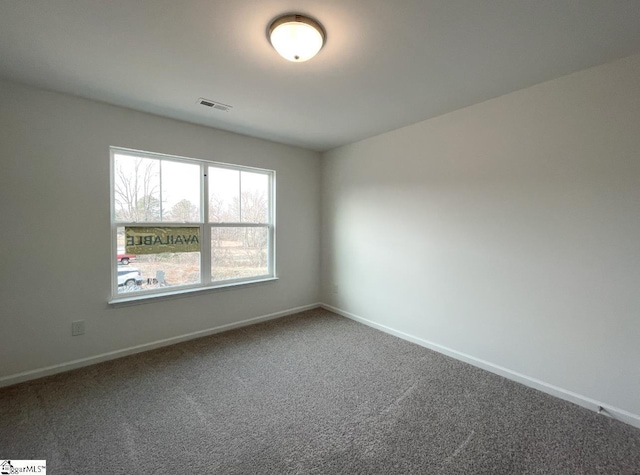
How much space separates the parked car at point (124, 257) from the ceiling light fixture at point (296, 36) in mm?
2468

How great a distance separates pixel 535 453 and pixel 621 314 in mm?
1164

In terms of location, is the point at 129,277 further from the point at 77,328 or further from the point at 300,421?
the point at 300,421

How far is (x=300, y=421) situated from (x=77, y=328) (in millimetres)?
2265

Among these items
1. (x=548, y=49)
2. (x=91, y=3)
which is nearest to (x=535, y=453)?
(x=548, y=49)

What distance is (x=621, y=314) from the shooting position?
6.24 ft

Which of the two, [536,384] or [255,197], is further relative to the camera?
[255,197]

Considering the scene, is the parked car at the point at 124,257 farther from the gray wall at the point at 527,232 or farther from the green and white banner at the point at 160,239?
the gray wall at the point at 527,232

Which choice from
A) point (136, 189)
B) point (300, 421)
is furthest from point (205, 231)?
point (300, 421)

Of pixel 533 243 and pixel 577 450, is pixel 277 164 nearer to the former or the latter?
pixel 533 243

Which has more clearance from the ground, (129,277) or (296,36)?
(296,36)

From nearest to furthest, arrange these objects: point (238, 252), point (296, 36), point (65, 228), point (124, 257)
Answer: point (296, 36) < point (65, 228) < point (124, 257) < point (238, 252)

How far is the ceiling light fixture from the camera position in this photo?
153cm

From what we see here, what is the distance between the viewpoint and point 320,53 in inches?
72.0

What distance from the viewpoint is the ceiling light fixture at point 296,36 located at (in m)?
1.53
